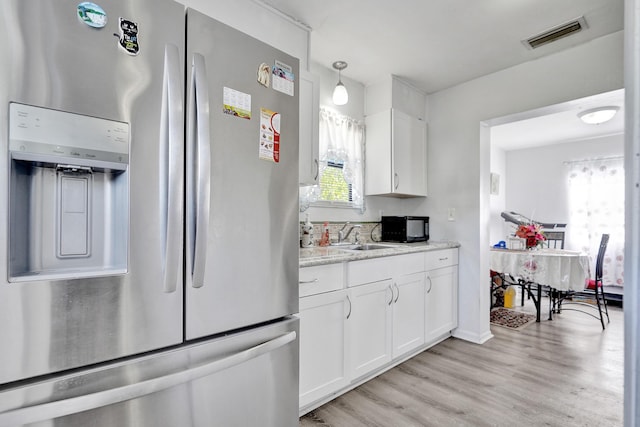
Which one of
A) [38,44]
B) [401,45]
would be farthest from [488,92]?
[38,44]

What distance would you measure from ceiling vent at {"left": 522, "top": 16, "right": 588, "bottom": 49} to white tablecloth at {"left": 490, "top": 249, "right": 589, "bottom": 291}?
2081 millimetres

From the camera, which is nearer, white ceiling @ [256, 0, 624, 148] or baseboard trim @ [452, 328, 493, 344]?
white ceiling @ [256, 0, 624, 148]

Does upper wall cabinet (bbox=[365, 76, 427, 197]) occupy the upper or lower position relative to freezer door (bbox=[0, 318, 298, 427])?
upper

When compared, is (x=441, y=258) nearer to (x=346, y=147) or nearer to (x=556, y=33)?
(x=346, y=147)

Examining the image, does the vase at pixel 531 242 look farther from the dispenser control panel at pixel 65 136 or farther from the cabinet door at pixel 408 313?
the dispenser control panel at pixel 65 136

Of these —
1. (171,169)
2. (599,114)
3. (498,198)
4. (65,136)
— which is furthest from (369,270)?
(498,198)

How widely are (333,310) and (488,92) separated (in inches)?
97.1

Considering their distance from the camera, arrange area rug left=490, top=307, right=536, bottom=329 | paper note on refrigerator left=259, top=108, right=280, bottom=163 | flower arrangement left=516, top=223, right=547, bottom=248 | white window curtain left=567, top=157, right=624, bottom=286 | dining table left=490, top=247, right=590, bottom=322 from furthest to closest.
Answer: white window curtain left=567, top=157, right=624, bottom=286, flower arrangement left=516, top=223, right=547, bottom=248, area rug left=490, top=307, right=536, bottom=329, dining table left=490, top=247, right=590, bottom=322, paper note on refrigerator left=259, top=108, right=280, bottom=163

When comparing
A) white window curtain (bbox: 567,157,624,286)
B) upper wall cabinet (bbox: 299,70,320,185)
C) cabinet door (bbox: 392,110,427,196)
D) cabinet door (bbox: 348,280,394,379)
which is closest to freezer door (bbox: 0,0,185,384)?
upper wall cabinet (bbox: 299,70,320,185)

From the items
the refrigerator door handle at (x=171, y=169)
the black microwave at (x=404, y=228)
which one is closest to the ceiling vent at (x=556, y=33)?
the black microwave at (x=404, y=228)

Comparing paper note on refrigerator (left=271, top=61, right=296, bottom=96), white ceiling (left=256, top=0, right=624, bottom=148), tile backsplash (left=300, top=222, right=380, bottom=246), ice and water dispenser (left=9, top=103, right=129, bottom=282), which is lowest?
tile backsplash (left=300, top=222, right=380, bottom=246)

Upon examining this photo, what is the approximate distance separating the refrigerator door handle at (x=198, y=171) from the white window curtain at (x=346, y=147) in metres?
1.86

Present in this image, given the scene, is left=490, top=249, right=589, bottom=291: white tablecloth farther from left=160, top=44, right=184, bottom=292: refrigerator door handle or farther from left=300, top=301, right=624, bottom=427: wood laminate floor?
left=160, top=44, right=184, bottom=292: refrigerator door handle

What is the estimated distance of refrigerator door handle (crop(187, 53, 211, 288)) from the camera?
961 millimetres
